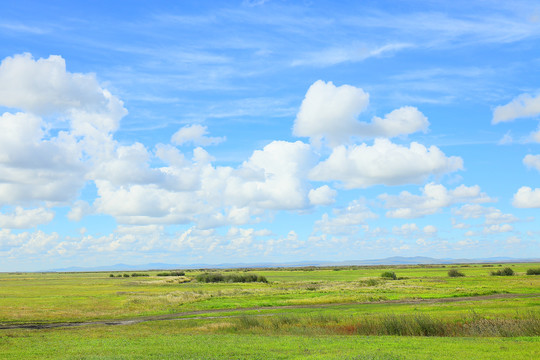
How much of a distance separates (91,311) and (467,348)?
54.7 m

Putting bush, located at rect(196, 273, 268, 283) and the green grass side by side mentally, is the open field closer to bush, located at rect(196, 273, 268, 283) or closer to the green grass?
the green grass

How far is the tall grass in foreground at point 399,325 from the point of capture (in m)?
32.4

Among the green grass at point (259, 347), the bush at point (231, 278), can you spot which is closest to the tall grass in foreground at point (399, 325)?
the green grass at point (259, 347)

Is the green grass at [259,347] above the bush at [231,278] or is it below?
above

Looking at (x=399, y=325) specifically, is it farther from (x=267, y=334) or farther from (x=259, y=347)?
(x=259, y=347)

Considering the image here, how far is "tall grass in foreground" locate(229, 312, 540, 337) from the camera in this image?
106 feet

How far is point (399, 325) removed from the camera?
36750 mm

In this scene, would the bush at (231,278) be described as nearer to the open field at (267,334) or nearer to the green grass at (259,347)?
the open field at (267,334)

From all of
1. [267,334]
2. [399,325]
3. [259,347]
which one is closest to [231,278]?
[267,334]

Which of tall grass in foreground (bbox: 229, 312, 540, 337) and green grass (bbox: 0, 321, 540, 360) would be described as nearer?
green grass (bbox: 0, 321, 540, 360)

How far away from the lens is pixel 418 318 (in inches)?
1464

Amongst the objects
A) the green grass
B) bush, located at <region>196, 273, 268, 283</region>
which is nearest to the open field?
the green grass

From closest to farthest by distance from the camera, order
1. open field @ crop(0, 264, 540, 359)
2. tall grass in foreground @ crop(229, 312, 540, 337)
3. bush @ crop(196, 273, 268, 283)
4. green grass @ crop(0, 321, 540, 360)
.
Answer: green grass @ crop(0, 321, 540, 360), open field @ crop(0, 264, 540, 359), tall grass in foreground @ crop(229, 312, 540, 337), bush @ crop(196, 273, 268, 283)

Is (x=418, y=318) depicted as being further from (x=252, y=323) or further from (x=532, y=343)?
(x=252, y=323)
